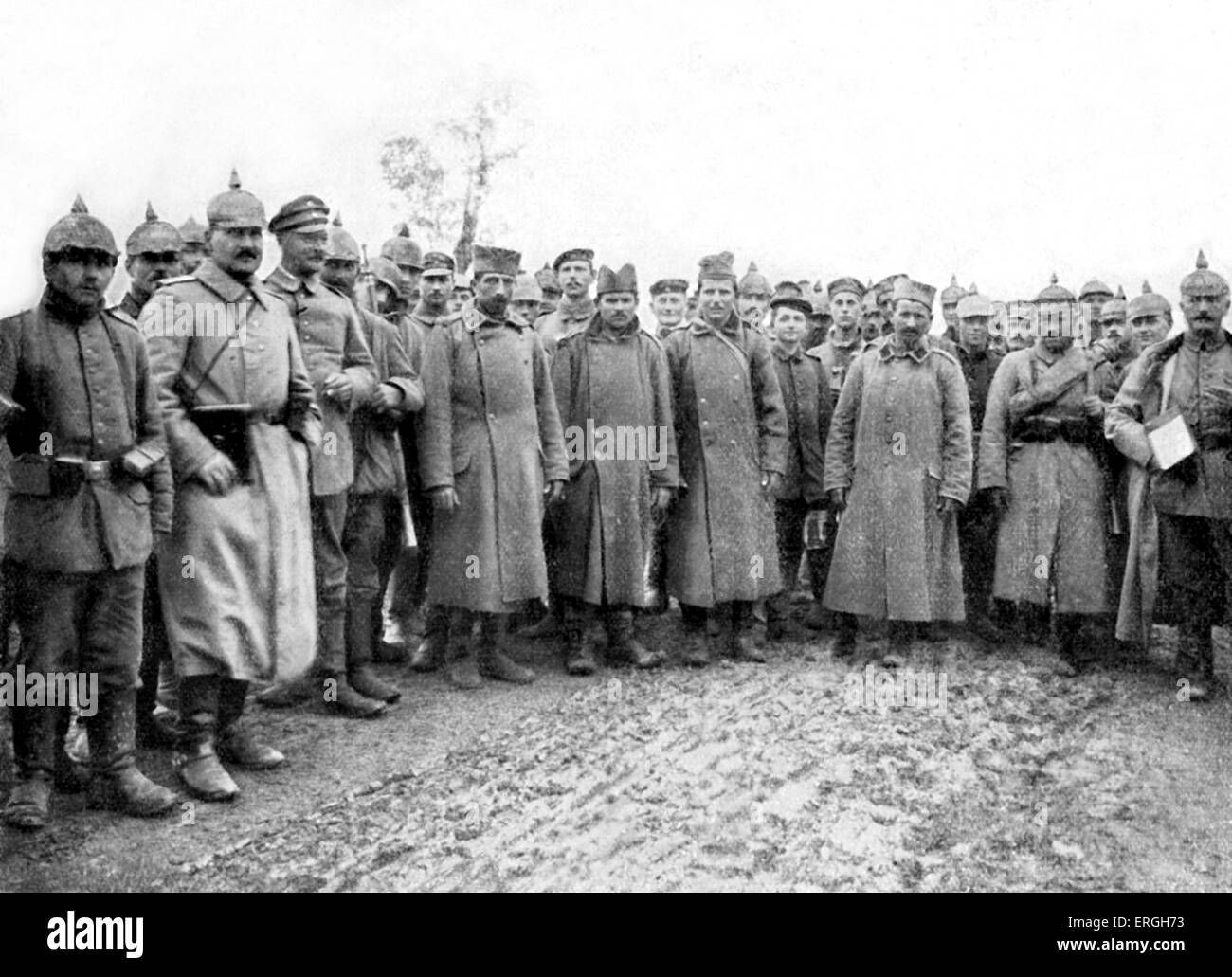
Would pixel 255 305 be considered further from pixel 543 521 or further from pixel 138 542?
pixel 543 521

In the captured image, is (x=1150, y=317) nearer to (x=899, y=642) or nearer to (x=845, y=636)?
(x=899, y=642)

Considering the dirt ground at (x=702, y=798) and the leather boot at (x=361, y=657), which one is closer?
the dirt ground at (x=702, y=798)

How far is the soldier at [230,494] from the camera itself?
5.00 metres

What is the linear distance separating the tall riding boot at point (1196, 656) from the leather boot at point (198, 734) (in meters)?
5.13

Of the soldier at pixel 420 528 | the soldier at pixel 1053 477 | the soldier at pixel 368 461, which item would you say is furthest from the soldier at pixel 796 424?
the soldier at pixel 368 461

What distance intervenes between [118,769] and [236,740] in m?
0.63

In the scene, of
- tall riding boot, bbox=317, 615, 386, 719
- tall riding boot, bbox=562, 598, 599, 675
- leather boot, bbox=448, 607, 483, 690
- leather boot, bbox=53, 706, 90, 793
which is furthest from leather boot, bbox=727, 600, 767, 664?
leather boot, bbox=53, 706, 90, 793

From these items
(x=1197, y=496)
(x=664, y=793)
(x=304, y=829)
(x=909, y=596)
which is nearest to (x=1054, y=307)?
(x=1197, y=496)

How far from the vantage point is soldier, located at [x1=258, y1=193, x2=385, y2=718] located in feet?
19.2

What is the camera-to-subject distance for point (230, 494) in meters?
5.09

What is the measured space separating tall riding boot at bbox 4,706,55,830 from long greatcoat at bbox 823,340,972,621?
453 cm

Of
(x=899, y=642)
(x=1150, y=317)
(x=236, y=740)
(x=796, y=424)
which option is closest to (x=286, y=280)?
(x=236, y=740)

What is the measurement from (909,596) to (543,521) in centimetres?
230

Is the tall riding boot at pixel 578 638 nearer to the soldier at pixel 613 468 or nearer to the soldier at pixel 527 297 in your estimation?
the soldier at pixel 613 468
